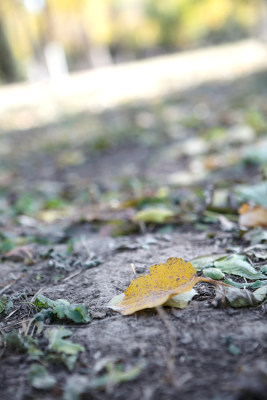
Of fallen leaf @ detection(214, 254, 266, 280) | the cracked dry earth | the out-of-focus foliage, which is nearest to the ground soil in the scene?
the cracked dry earth

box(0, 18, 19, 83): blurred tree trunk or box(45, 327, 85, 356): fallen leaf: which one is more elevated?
box(0, 18, 19, 83): blurred tree trunk

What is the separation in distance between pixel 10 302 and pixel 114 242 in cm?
58

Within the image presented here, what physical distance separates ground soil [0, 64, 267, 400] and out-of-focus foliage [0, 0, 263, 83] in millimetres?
20325

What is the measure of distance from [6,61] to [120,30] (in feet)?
49.2

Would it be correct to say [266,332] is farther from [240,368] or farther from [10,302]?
[10,302]

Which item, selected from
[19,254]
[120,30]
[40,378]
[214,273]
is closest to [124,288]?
[214,273]

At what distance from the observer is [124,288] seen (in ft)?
3.92

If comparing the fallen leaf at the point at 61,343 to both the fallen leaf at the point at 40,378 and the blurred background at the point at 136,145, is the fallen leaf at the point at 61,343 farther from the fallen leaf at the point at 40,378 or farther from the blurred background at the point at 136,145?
the blurred background at the point at 136,145

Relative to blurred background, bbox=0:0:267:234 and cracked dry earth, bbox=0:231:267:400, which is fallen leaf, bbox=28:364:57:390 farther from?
blurred background, bbox=0:0:267:234

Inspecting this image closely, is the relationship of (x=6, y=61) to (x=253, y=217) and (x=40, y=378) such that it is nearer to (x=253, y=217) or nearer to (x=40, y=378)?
(x=253, y=217)

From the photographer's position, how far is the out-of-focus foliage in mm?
23719

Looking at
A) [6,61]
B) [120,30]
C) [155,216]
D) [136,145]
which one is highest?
[120,30]

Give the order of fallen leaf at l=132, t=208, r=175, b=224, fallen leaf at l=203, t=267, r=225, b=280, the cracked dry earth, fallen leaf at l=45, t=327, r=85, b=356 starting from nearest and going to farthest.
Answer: the cracked dry earth → fallen leaf at l=45, t=327, r=85, b=356 → fallen leaf at l=203, t=267, r=225, b=280 → fallen leaf at l=132, t=208, r=175, b=224

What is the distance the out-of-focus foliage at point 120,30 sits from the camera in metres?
23.7
